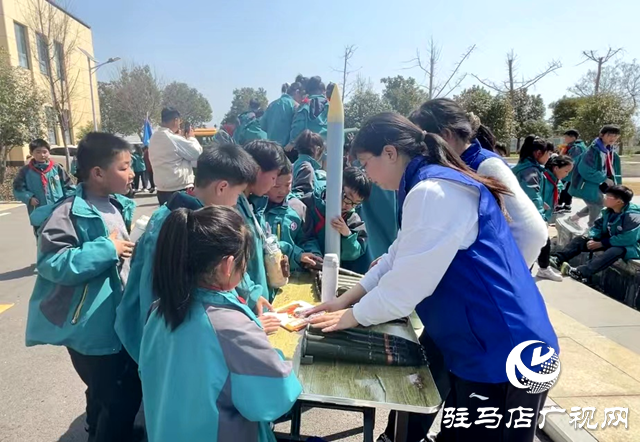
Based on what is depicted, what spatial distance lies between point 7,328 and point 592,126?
75.7 feet

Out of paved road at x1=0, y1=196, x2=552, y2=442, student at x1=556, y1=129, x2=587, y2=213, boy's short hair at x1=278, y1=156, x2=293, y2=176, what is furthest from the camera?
student at x1=556, y1=129, x2=587, y2=213

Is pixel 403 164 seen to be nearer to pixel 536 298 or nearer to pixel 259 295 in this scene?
pixel 536 298

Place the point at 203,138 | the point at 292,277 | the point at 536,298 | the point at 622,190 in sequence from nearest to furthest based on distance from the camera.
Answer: the point at 536,298 → the point at 292,277 → the point at 622,190 → the point at 203,138

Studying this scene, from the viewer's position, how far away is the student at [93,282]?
6.24 ft

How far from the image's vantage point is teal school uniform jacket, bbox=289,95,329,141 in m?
5.74

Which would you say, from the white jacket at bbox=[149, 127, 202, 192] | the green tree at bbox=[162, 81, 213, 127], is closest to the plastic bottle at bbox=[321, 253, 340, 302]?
the white jacket at bbox=[149, 127, 202, 192]

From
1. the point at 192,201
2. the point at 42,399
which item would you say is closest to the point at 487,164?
the point at 192,201

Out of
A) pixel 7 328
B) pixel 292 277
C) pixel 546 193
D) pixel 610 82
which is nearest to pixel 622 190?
pixel 546 193

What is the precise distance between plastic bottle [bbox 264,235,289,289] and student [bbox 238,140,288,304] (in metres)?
0.03

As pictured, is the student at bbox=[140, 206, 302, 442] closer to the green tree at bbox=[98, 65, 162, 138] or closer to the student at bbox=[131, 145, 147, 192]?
the student at bbox=[131, 145, 147, 192]

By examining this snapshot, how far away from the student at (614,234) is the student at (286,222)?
4696 millimetres

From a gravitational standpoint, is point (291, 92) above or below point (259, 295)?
above

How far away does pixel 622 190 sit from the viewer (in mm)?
5695

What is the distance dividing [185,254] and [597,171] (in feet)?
26.6
